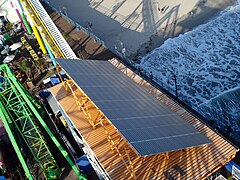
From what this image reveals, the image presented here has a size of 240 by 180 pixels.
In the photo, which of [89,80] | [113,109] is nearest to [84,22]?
[89,80]

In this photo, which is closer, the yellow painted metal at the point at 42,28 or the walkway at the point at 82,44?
the yellow painted metal at the point at 42,28

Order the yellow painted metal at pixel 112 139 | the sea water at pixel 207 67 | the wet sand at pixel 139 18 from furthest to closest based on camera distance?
1. the wet sand at pixel 139 18
2. the sea water at pixel 207 67
3. the yellow painted metal at pixel 112 139

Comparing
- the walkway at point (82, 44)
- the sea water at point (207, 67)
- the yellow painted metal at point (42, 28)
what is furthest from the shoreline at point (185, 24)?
the yellow painted metal at point (42, 28)

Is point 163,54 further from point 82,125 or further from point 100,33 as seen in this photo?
point 82,125

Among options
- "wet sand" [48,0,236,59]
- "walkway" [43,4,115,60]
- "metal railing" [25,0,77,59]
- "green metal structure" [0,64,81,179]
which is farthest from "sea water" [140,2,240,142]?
"green metal structure" [0,64,81,179]

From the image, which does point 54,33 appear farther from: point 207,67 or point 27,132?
point 207,67

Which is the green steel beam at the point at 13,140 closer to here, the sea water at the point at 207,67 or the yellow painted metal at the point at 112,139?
the yellow painted metal at the point at 112,139
